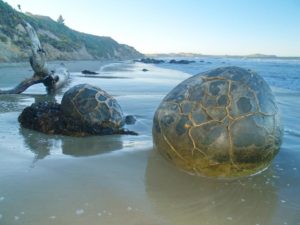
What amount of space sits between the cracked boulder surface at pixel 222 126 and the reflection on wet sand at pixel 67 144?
3.69 ft

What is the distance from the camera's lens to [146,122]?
6430 millimetres

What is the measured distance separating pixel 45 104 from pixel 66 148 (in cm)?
181

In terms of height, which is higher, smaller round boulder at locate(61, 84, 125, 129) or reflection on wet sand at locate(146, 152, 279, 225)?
smaller round boulder at locate(61, 84, 125, 129)

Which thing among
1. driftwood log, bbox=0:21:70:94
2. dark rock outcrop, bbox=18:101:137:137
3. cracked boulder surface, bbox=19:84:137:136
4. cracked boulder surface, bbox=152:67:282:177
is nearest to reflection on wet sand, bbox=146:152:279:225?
cracked boulder surface, bbox=152:67:282:177

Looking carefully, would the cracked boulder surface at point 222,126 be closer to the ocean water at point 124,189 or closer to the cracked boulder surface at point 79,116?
the ocean water at point 124,189

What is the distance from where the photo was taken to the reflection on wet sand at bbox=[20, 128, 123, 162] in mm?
4367

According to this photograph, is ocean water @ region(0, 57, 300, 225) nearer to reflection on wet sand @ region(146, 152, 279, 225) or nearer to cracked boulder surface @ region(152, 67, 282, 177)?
reflection on wet sand @ region(146, 152, 279, 225)

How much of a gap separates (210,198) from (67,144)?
233 cm

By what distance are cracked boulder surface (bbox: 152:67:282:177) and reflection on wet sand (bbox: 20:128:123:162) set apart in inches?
44.2

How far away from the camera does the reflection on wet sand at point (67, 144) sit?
4.37m

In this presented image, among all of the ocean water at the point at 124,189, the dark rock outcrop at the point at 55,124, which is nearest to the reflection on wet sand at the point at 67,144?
the ocean water at the point at 124,189

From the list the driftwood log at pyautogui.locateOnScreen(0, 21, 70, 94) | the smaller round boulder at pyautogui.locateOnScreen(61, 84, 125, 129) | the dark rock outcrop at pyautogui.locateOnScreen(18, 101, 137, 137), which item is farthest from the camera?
the driftwood log at pyautogui.locateOnScreen(0, 21, 70, 94)

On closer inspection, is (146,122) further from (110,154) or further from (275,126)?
(275,126)

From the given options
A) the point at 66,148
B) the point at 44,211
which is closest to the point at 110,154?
the point at 66,148
